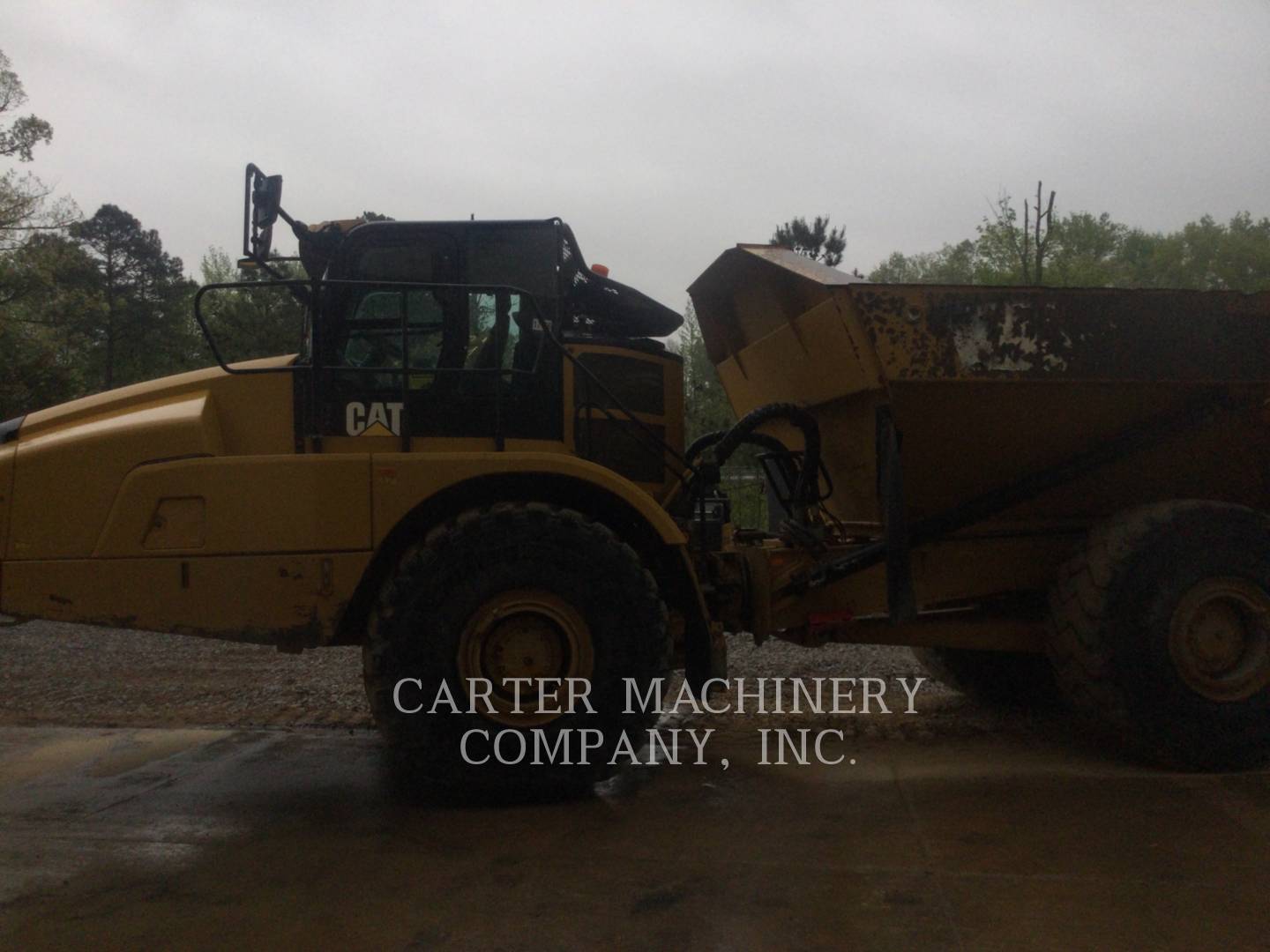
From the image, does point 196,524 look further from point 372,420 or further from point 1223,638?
point 1223,638

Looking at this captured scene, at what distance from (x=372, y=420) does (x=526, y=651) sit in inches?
48.3

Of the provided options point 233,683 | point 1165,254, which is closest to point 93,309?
point 233,683

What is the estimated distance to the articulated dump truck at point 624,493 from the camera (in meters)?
4.26

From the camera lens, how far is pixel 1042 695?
620 centimetres

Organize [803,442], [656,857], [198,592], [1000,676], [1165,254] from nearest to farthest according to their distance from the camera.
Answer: [656,857], [198,592], [803,442], [1000,676], [1165,254]

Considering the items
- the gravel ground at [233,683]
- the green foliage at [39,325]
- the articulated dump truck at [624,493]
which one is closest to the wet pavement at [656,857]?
the articulated dump truck at [624,493]

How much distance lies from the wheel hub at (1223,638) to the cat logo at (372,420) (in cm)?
371

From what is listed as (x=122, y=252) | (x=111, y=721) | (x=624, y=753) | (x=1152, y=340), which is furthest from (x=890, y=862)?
(x=122, y=252)

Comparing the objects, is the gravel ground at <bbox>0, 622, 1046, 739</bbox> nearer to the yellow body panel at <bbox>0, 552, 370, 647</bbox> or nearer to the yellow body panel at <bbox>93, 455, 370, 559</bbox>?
the yellow body panel at <bbox>0, 552, 370, 647</bbox>

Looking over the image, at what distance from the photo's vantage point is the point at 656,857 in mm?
3848

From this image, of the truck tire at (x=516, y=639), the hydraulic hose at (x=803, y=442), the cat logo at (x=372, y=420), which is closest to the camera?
the truck tire at (x=516, y=639)

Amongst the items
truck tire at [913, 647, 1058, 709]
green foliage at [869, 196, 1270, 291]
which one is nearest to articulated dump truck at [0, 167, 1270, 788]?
truck tire at [913, 647, 1058, 709]

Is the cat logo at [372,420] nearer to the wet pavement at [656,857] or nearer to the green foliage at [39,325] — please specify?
the wet pavement at [656,857]

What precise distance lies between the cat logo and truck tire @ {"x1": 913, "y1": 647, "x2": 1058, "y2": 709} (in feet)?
11.3
